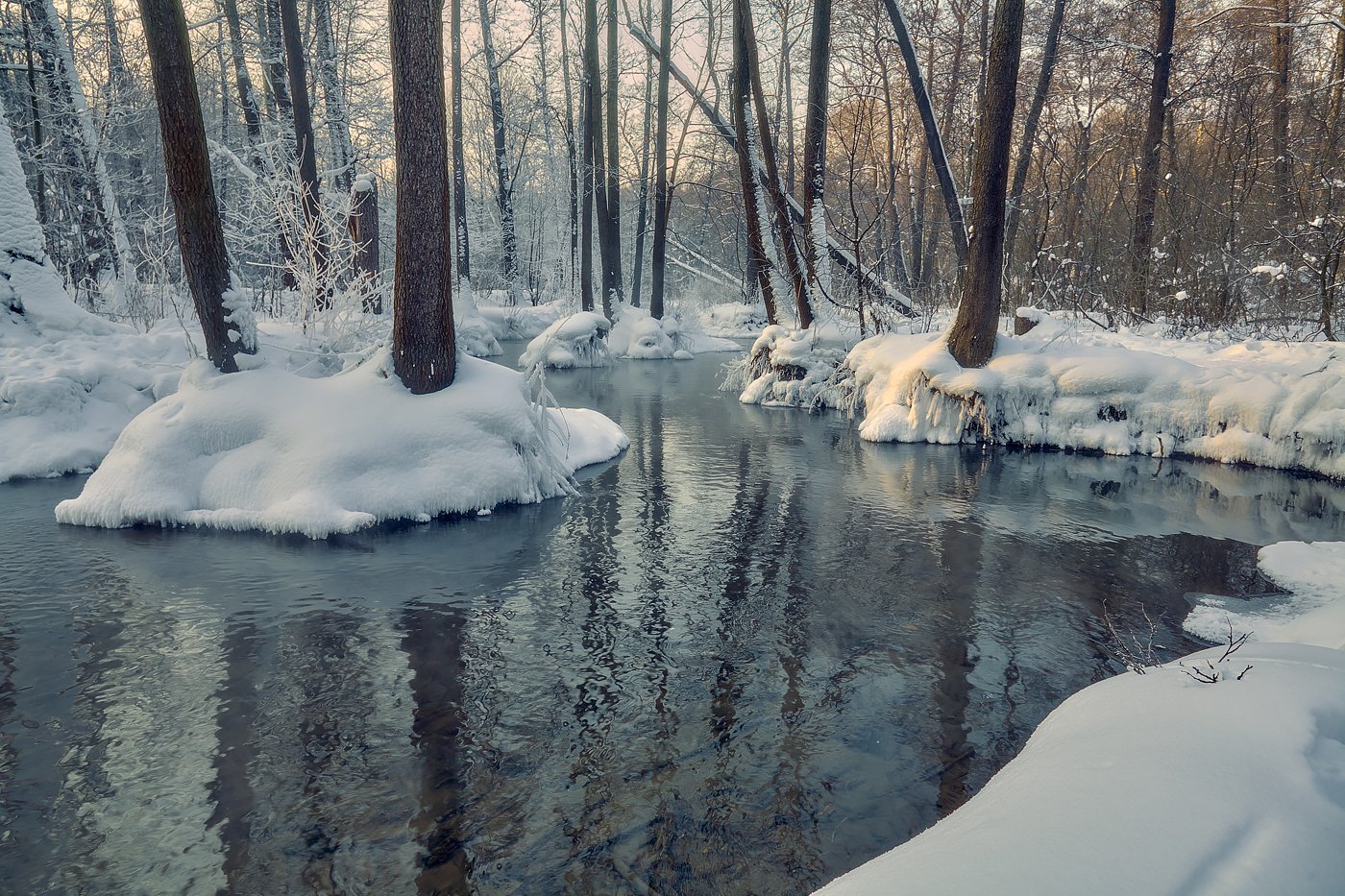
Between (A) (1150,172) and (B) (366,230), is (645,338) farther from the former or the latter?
(A) (1150,172)

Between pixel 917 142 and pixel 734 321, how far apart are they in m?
10.7

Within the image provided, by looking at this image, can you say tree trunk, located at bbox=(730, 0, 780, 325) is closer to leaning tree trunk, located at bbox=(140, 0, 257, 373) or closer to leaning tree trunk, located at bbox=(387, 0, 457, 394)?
leaning tree trunk, located at bbox=(387, 0, 457, 394)

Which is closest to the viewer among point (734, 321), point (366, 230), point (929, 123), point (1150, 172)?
point (929, 123)

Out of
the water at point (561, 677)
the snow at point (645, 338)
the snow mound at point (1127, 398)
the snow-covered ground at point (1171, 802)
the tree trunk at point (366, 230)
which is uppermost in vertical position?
the tree trunk at point (366, 230)

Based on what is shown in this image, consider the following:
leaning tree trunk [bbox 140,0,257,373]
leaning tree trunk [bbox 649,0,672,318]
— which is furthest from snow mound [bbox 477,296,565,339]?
leaning tree trunk [bbox 140,0,257,373]

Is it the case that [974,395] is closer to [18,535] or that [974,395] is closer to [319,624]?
[319,624]

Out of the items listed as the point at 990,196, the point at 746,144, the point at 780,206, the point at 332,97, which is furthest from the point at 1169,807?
the point at 332,97

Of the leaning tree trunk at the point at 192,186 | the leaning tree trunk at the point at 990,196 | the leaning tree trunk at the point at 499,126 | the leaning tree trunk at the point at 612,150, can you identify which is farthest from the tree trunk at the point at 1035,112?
the leaning tree trunk at the point at 499,126

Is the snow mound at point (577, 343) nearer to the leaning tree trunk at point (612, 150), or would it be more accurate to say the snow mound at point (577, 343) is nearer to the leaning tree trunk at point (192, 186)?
the leaning tree trunk at point (612, 150)

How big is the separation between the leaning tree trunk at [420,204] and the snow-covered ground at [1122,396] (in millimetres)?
6468

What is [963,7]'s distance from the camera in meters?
21.9

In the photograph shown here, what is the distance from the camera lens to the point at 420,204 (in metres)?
8.12

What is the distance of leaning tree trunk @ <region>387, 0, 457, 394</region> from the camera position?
7898 millimetres

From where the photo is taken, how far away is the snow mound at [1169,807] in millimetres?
2043
